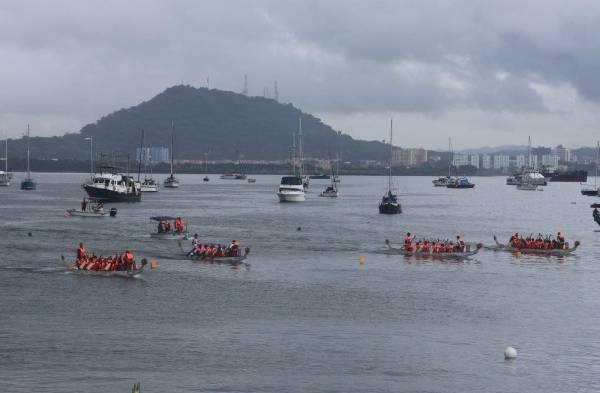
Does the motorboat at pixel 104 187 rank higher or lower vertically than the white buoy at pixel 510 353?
higher

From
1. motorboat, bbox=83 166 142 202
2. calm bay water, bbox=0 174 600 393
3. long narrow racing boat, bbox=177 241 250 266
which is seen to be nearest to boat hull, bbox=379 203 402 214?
motorboat, bbox=83 166 142 202

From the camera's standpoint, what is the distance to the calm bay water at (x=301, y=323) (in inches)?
2077

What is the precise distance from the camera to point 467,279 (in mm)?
89438

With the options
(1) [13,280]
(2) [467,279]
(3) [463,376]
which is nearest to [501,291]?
(2) [467,279]

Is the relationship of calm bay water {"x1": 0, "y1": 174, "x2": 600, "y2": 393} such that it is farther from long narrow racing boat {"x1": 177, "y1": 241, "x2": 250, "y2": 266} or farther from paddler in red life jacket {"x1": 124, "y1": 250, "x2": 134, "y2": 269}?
long narrow racing boat {"x1": 177, "y1": 241, "x2": 250, "y2": 266}

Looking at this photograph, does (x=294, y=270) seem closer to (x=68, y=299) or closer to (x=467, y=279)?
(x=467, y=279)

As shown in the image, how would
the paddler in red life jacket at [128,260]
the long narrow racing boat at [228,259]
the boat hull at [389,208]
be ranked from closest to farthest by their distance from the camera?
the paddler in red life jacket at [128,260] < the long narrow racing boat at [228,259] < the boat hull at [389,208]

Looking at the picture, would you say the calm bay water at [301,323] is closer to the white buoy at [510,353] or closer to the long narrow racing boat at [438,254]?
the white buoy at [510,353]

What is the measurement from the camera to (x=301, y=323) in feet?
217

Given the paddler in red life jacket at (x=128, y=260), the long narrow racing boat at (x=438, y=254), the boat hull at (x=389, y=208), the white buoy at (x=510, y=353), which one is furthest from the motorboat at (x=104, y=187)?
the white buoy at (x=510, y=353)

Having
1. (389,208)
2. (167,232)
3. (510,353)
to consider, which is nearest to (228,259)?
(167,232)

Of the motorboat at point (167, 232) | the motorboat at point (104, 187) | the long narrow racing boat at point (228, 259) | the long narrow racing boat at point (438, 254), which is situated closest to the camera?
the long narrow racing boat at point (228, 259)

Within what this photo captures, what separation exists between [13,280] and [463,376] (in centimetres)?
4530

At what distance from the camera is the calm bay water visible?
5275 centimetres
